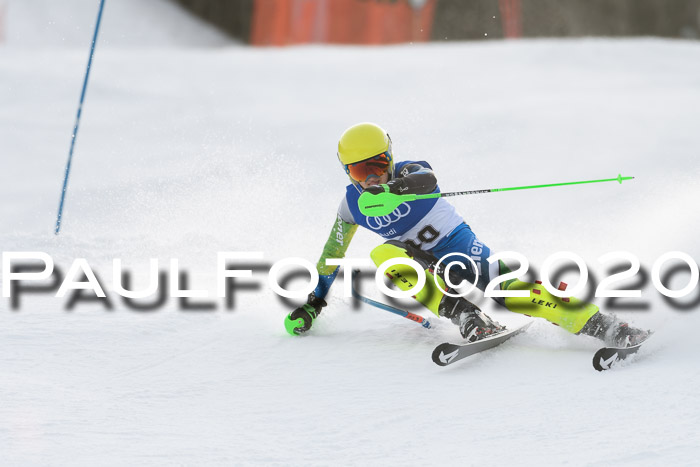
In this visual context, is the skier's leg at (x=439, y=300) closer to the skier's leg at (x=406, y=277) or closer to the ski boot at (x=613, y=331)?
the skier's leg at (x=406, y=277)

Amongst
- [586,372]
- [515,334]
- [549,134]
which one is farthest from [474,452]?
[549,134]

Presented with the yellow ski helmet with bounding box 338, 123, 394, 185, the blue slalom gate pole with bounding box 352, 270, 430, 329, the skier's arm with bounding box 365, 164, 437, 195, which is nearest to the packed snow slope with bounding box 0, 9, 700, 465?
the blue slalom gate pole with bounding box 352, 270, 430, 329

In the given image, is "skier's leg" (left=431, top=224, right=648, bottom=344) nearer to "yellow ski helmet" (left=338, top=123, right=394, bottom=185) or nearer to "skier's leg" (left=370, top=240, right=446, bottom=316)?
"skier's leg" (left=370, top=240, right=446, bottom=316)

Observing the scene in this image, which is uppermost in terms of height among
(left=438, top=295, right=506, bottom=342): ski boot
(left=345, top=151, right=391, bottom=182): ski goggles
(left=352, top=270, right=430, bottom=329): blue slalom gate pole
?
(left=345, top=151, right=391, bottom=182): ski goggles

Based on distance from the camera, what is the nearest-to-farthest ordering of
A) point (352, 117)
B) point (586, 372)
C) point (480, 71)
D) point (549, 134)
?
point (586, 372)
point (549, 134)
point (352, 117)
point (480, 71)

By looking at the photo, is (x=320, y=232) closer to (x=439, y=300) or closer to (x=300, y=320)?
(x=300, y=320)

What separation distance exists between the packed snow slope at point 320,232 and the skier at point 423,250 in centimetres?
15

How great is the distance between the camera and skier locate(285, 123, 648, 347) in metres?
3.53

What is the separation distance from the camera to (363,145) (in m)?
3.81

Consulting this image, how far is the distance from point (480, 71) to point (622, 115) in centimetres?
284

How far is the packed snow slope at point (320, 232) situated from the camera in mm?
2861

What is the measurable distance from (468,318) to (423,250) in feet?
1.51

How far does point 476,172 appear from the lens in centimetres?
759

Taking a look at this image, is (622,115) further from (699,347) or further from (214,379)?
(214,379)
